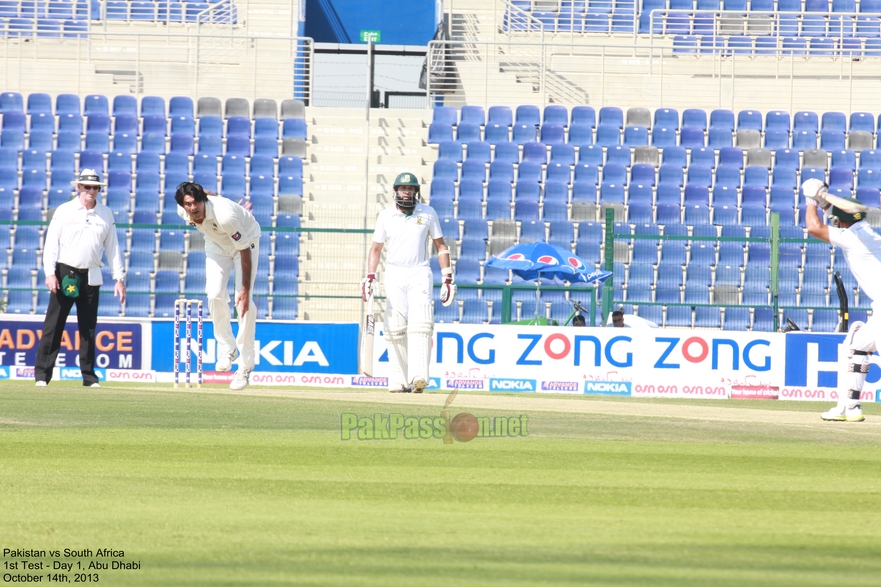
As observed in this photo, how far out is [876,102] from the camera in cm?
2723

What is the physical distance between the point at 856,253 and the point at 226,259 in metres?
5.66

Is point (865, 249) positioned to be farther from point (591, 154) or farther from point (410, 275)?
point (591, 154)

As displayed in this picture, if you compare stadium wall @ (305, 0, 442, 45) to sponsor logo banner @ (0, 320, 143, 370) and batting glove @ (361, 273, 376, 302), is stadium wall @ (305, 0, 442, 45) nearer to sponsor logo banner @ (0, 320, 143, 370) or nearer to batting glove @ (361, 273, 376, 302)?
sponsor logo banner @ (0, 320, 143, 370)

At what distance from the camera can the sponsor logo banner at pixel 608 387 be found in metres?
18.0

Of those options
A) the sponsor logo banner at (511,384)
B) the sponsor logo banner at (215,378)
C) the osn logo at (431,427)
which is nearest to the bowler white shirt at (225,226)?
the osn logo at (431,427)

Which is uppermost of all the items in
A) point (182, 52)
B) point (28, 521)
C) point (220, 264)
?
point (182, 52)

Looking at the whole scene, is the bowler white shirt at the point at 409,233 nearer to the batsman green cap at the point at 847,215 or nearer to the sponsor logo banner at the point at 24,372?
the batsman green cap at the point at 847,215

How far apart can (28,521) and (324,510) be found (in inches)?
50.3

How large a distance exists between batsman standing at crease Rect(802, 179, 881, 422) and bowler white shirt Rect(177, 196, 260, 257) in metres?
4.90

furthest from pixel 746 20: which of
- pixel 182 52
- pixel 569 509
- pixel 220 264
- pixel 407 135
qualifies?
pixel 569 509

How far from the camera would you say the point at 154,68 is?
27156 millimetres

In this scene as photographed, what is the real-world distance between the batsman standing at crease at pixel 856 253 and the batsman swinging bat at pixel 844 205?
0.02 m

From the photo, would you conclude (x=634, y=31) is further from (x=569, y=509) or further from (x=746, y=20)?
(x=569, y=509)

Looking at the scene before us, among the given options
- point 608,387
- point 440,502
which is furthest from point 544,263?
point 440,502
